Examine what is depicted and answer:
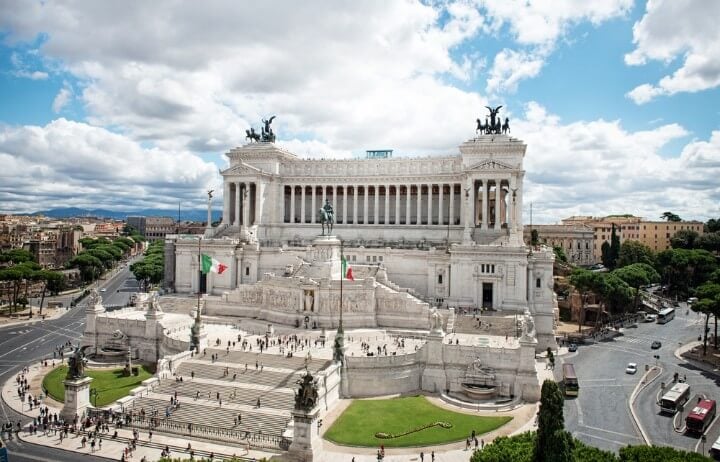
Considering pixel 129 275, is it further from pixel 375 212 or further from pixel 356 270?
pixel 356 270

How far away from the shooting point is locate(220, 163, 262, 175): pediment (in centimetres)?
8488

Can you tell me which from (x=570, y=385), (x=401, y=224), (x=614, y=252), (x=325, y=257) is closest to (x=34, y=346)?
(x=325, y=257)

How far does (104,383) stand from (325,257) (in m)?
29.2

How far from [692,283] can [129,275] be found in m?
126

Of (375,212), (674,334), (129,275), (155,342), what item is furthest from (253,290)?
(129,275)

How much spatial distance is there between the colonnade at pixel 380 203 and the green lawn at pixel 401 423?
142ft

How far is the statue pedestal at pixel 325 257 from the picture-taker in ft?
212

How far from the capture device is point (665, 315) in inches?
3219

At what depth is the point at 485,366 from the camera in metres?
47.3

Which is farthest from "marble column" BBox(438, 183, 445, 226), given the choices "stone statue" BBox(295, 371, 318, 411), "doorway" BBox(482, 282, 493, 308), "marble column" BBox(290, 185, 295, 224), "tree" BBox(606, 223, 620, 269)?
"tree" BBox(606, 223, 620, 269)

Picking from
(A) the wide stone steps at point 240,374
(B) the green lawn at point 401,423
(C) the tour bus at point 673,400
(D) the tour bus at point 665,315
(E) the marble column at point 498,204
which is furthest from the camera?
(D) the tour bus at point 665,315

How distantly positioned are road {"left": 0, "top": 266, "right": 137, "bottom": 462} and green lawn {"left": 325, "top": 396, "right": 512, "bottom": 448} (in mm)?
16485

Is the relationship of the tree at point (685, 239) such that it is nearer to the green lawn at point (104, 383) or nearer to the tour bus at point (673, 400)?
the tour bus at point (673, 400)

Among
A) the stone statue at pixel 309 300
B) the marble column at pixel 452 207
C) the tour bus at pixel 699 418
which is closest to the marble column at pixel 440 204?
the marble column at pixel 452 207
